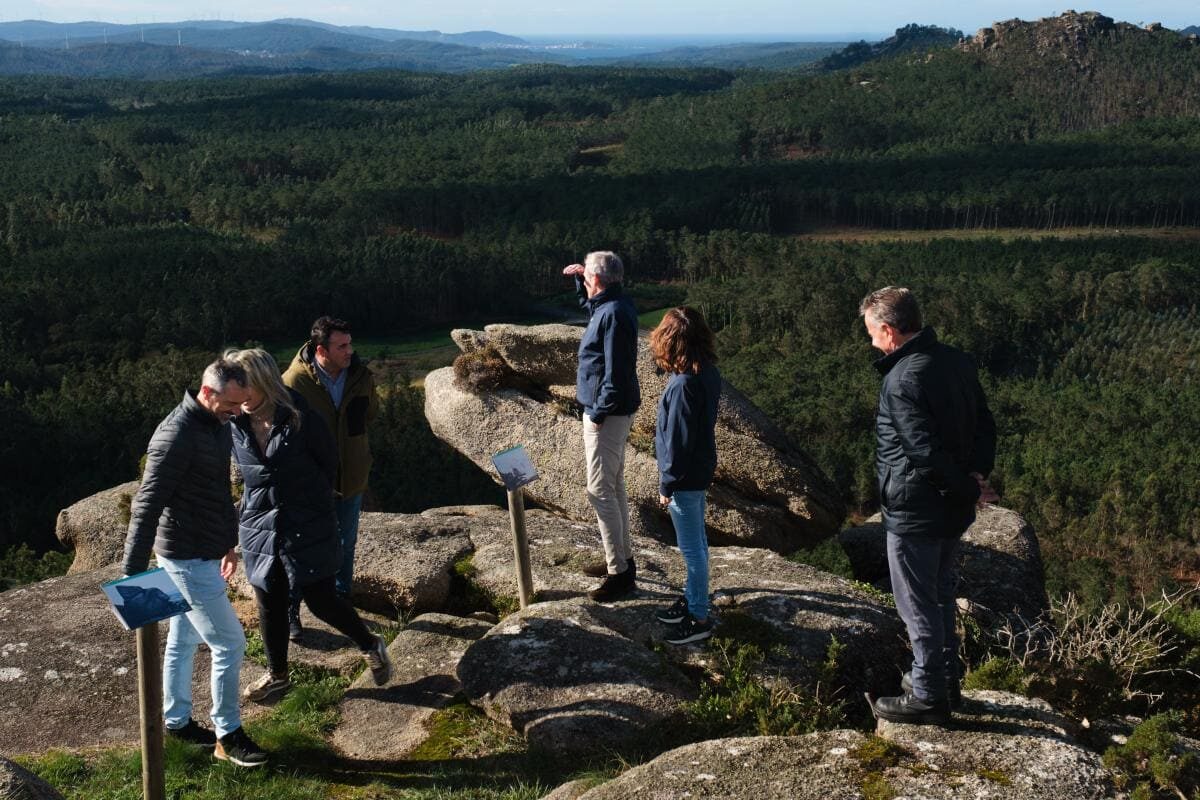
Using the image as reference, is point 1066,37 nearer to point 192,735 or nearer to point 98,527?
point 98,527

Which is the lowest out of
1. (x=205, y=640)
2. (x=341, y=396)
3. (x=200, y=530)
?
(x=205, y=640)

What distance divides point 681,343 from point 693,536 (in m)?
1.70

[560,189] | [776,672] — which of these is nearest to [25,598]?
[776,672]

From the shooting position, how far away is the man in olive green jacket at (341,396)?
32.6 ft

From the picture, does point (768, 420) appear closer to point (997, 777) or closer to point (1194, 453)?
point (997, 777)

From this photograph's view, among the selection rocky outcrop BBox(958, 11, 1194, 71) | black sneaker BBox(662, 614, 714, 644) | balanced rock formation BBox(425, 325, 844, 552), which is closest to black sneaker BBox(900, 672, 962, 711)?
black sneaker BBox(662, 614, 714, 644)

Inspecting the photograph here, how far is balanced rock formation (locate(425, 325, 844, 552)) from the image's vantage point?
15.1 metres

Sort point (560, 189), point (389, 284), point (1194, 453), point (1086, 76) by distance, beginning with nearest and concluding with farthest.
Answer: point (1194, 453)
point (389, 284)
point (560, 189)
point (1086, 76)

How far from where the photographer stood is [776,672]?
29.7 feet

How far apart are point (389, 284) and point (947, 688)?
8233 centimetres

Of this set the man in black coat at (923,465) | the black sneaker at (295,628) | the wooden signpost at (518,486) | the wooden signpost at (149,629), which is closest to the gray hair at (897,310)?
the man in black coat at (923,465)

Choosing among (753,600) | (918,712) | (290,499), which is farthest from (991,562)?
(290,499)

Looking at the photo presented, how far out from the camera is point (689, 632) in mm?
9453

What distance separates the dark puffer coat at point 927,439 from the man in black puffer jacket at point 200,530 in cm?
455
